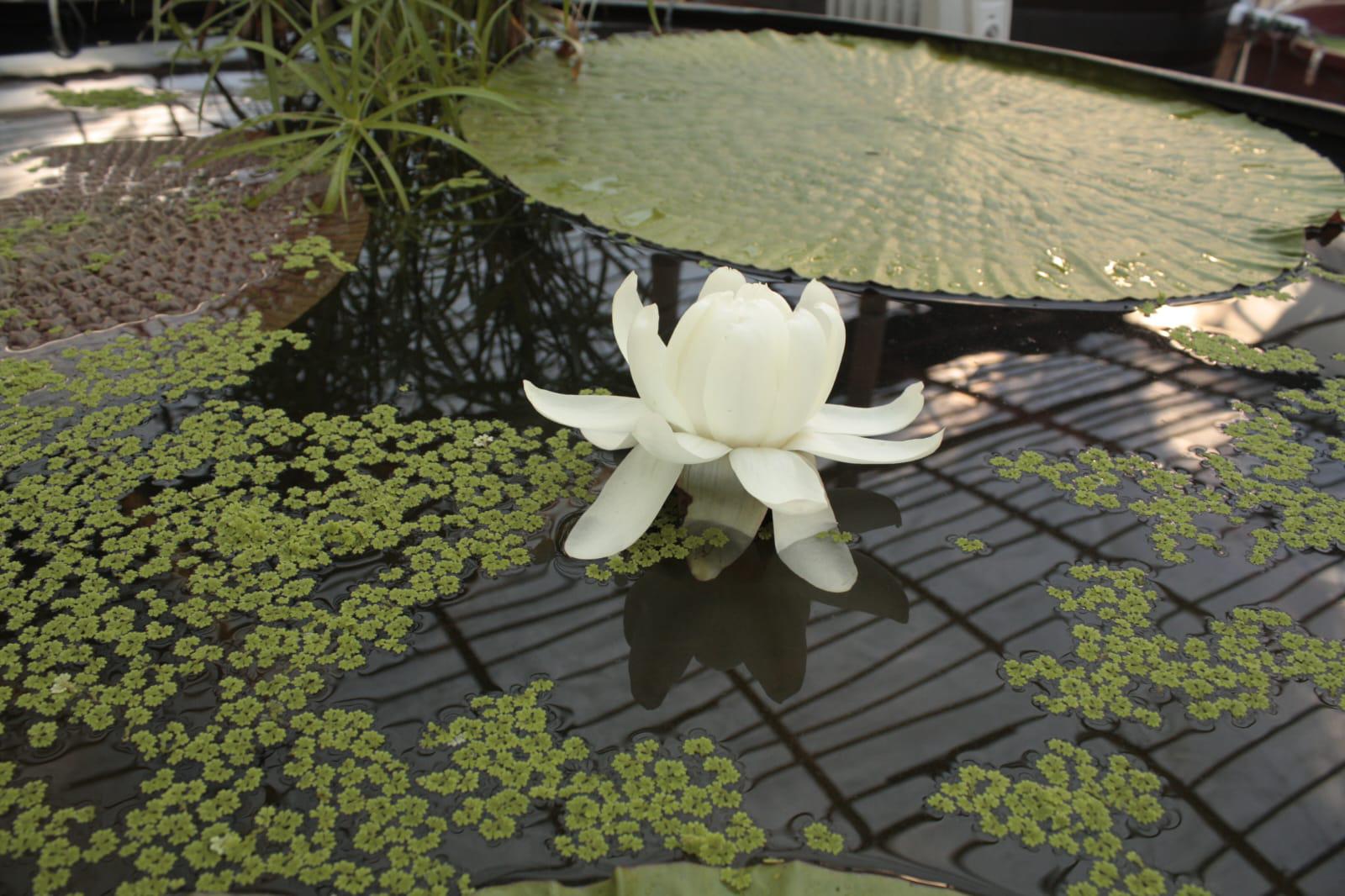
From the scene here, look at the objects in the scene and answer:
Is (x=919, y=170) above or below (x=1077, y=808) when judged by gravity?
above

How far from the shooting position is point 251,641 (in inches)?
28.3

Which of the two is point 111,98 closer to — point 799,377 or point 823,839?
point 799,377

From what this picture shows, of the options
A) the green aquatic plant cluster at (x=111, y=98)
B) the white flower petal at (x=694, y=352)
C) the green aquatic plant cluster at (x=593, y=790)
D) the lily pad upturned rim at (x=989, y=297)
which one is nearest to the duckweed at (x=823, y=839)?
the green aquatic plant cluster at (x=593, y=790)

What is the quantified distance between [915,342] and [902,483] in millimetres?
272

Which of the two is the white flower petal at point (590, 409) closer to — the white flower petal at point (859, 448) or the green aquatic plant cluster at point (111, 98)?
the white flower petal at point (859, 448)

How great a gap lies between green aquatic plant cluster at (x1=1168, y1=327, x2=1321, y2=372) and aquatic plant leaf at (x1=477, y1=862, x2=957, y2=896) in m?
0.81

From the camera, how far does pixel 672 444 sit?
734 mm

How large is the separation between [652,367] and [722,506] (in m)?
0.15

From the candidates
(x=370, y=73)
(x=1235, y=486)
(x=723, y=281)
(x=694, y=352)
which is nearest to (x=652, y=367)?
(x=694, y=352)

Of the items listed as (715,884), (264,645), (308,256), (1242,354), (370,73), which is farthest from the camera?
(370,73)

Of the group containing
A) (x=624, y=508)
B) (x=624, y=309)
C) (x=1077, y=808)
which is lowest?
(x=1077, y=808)

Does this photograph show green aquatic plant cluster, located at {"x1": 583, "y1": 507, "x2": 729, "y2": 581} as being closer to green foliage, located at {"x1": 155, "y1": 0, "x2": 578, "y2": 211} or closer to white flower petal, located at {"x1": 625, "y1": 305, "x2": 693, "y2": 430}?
white flower petal, located at {"x1": 625, "y1": 305, "x2": 693, "y2": 430}

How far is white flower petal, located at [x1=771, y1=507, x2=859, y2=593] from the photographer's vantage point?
778mm

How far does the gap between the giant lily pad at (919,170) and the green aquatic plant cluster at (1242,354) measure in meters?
0.09
